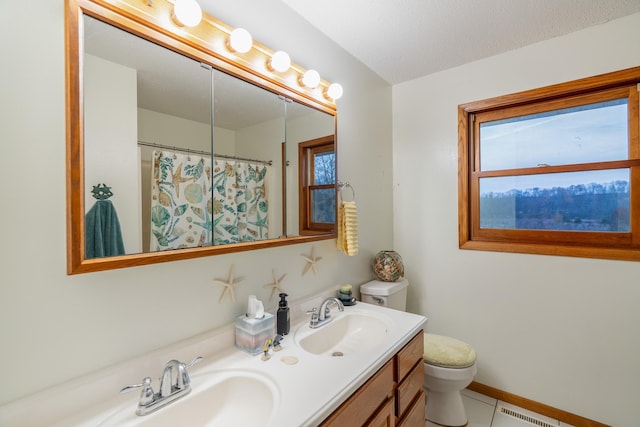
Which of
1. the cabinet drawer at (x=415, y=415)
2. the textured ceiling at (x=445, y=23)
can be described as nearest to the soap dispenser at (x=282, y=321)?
the cabinet drawer at (x=415, y=415)

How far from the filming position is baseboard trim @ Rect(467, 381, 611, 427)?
1.70m

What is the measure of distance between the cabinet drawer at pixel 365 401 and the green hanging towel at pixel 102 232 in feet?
2.56

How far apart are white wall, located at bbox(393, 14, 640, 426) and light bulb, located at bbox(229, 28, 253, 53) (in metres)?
1.51

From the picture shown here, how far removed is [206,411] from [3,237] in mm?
707

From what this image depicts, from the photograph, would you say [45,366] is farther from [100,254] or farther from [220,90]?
[220,90]

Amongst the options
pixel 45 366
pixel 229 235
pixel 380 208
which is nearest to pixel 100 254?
pixel 45 366

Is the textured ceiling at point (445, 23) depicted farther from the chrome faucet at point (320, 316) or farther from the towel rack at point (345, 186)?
the chrome faucet at point (320, 316)

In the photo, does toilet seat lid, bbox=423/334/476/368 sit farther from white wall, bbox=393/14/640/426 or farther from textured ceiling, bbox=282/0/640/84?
textured ceiling, bbox=282/0/640/84

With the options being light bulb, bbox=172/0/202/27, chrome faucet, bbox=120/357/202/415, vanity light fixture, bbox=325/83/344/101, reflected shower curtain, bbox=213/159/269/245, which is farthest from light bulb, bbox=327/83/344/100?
chrome faucet, bbox=120/357/202/415

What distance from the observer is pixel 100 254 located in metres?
0.83

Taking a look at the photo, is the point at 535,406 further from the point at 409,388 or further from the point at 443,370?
the point at 409,388

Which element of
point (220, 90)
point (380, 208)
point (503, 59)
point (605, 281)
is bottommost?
point (605, 281)

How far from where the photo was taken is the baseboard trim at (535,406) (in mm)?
1701

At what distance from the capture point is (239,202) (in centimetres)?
→ 121
